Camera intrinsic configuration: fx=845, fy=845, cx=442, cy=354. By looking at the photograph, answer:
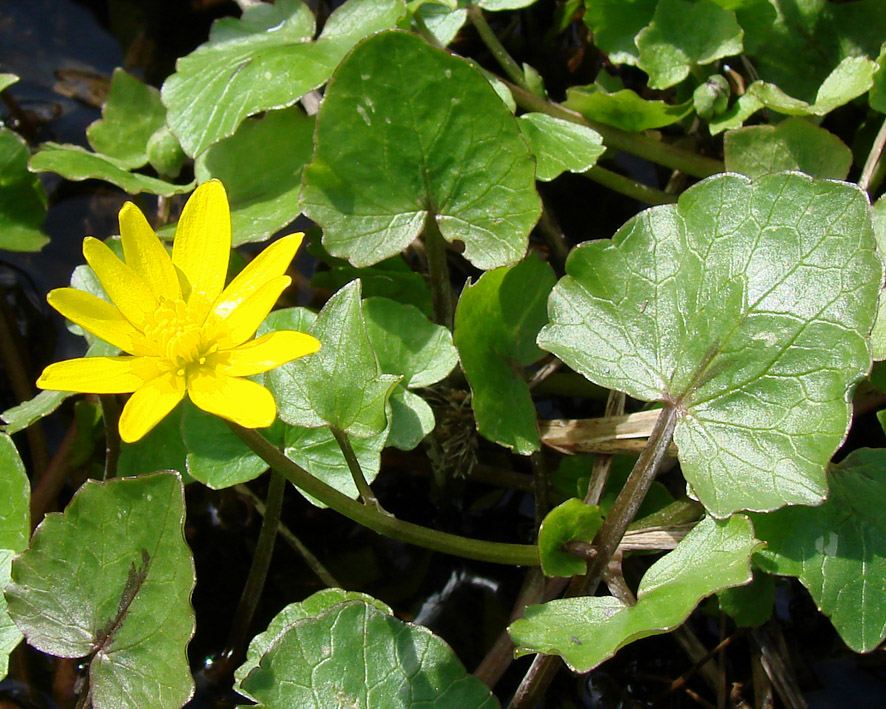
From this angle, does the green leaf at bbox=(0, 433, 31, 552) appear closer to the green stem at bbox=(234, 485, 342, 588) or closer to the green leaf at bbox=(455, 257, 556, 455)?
the green stem at bbox=(234, 485, 342, 588)

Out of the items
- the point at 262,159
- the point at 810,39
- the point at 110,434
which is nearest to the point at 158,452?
the point at 110,434

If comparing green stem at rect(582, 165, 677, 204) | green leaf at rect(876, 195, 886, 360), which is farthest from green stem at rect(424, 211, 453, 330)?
green leaf at rect(876, 195, 886, 360)

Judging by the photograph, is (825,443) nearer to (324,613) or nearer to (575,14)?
(324,613)

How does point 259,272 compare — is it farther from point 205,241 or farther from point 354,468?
point 354,468

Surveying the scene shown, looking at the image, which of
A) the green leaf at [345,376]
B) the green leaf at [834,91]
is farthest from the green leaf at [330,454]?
the green leaf at [834,91]

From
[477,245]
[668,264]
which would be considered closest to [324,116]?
[477,245]
